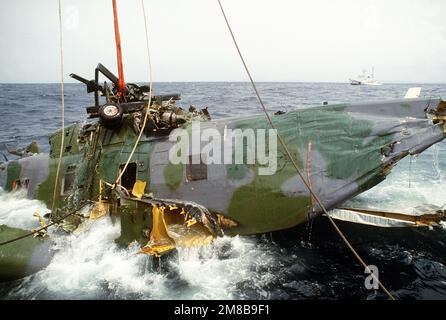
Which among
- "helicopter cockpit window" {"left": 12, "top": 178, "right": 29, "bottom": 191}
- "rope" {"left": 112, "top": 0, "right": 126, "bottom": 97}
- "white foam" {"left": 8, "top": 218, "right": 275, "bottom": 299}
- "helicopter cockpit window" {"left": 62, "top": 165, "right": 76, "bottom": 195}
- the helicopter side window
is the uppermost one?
"rope" {"left": 112, "top": 0, "right": 126, "bottom": 97}

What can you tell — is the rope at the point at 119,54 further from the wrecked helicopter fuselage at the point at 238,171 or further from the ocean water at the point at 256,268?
the ocean water at the point at 256,268

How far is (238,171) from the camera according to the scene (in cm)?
916

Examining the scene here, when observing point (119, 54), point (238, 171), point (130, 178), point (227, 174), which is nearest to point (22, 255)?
point (130, 178)

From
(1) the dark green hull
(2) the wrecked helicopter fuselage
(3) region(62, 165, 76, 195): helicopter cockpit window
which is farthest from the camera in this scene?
(3) region(62, 165, 76, 195): helicopter cockpit window

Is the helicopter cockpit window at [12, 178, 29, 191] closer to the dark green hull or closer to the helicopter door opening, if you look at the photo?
the dark green hull

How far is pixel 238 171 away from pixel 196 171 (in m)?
1.28

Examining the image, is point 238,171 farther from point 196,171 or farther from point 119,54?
point 119,54

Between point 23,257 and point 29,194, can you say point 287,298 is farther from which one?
point 29,194

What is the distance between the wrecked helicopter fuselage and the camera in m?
8.44

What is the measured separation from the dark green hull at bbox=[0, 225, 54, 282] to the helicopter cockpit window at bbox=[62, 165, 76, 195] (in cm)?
227

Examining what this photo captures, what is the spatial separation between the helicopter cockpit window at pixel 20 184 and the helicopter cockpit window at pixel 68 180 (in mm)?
2685

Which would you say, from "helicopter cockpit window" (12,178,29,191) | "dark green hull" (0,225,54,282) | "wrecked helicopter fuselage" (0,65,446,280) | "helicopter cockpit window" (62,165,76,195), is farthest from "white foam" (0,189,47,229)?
"dark green hull" (0,225,54,282)

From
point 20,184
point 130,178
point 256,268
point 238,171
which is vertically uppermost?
point 238,171
